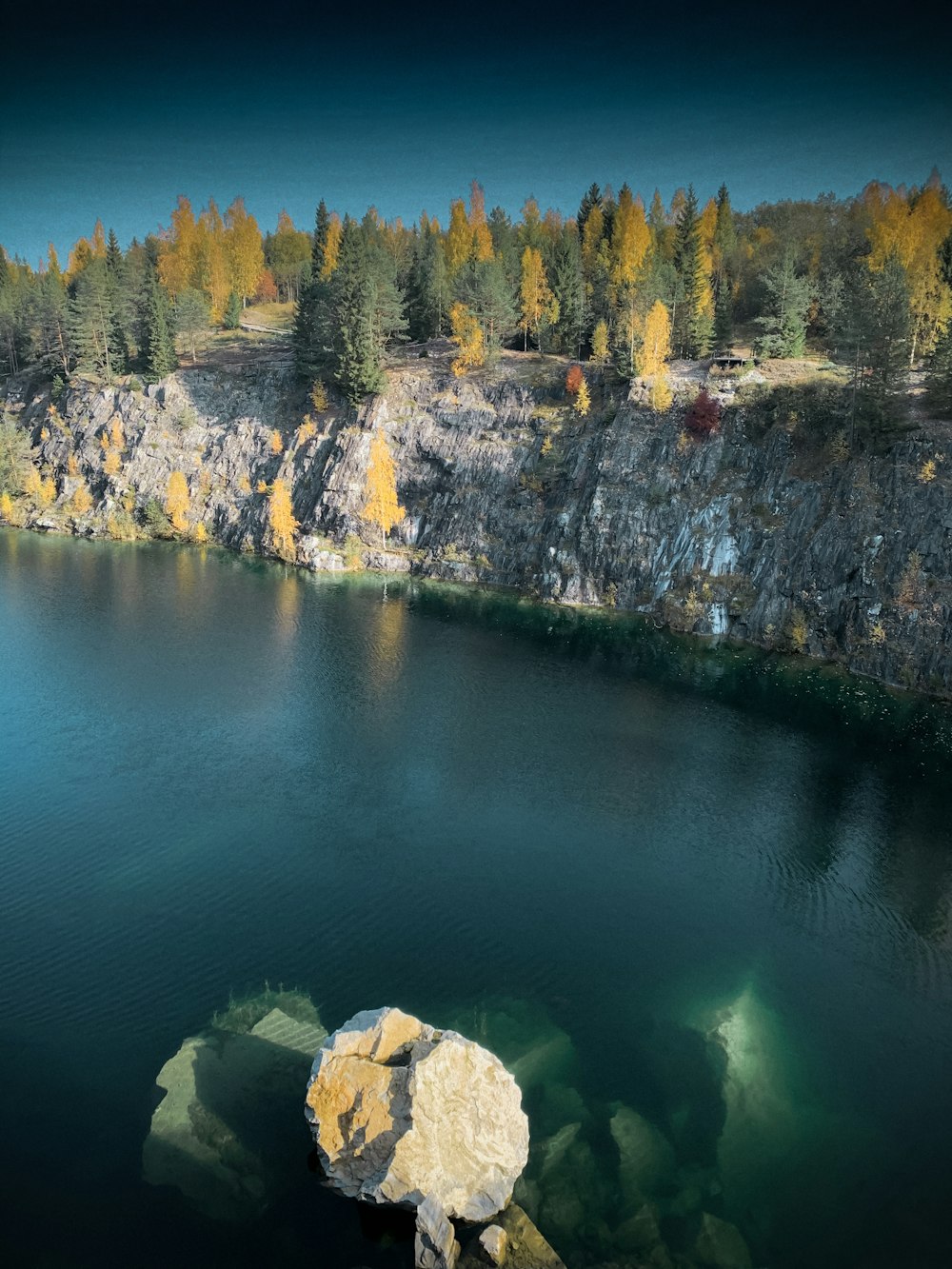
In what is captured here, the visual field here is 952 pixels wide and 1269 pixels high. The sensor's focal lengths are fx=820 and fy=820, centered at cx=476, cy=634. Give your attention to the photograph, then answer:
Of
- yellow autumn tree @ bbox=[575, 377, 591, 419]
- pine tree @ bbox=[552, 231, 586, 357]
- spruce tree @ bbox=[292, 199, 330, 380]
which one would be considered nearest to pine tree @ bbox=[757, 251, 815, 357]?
yellow autumn tree @ bbox=[575, 377, 591, 419]

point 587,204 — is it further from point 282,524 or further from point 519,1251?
point 519,1251

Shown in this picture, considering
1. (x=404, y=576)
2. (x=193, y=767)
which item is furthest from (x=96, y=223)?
(x=193, y=767)

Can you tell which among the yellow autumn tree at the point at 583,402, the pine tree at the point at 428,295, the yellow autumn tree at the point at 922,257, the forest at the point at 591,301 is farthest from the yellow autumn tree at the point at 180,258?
the yellow autumn tree at the point at 922,257

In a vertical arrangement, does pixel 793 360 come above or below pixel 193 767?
above

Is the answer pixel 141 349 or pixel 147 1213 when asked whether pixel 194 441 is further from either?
pixel 147 1213

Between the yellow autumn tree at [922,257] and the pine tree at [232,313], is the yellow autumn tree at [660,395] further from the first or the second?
the pine tree at [232,313]

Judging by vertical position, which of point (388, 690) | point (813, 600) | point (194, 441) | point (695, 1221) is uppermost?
point (194, 441)

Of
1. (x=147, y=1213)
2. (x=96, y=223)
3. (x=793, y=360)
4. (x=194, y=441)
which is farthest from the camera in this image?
(x=96, y=223)
